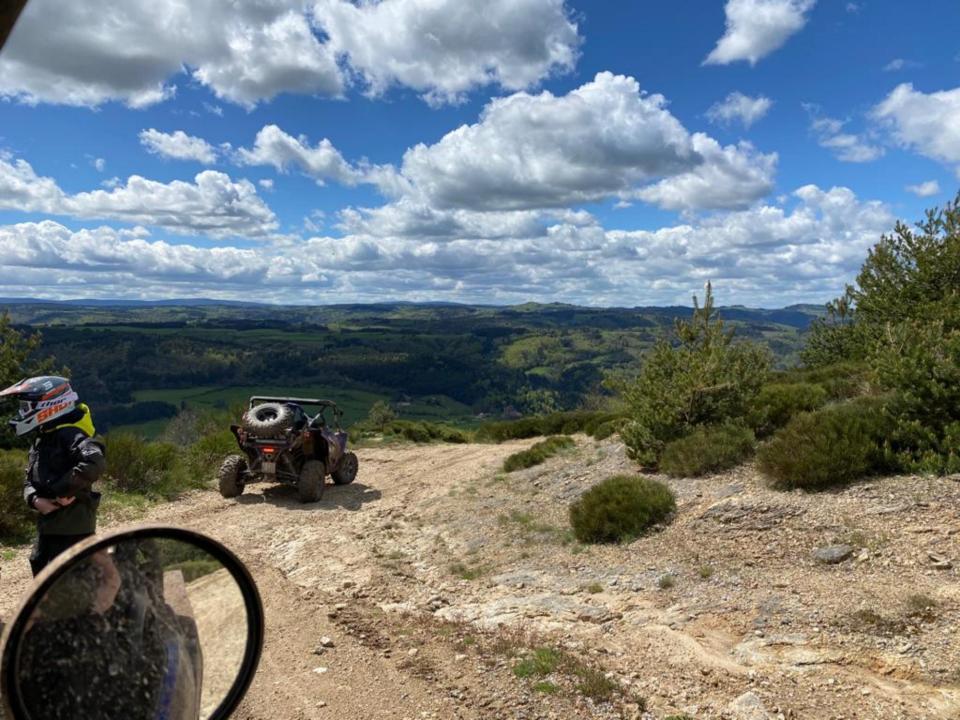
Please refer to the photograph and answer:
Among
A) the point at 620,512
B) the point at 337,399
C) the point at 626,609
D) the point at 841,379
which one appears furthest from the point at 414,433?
the point at 337,399

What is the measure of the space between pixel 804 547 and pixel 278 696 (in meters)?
6.20

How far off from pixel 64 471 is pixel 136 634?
283 cm

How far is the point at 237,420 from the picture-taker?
20.1m

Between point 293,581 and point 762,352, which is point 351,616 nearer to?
point 293,581

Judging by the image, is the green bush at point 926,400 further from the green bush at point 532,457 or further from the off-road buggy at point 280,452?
the off-road buggy at point 280,452

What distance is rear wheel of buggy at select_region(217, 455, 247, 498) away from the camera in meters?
12.4

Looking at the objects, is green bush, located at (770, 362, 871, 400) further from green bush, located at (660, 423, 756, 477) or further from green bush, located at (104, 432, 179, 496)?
green bush, located at (104, 432, 179, 496)

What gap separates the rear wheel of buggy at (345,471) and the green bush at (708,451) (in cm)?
746

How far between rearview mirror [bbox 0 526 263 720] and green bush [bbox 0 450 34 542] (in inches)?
351

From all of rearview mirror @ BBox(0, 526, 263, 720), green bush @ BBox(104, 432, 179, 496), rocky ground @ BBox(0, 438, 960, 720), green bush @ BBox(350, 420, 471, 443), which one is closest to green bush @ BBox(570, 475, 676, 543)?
rocky ground @ BBox(0, 438, 960, 720)

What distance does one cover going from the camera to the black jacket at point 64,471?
4207 millimetres

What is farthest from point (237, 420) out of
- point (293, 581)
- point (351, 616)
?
point (351, 616)

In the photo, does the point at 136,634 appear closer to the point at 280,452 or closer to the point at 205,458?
the point at 280,452

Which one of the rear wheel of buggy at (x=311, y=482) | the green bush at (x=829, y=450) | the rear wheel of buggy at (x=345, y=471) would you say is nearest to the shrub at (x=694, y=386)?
the green bush at (x=829, y=450)
